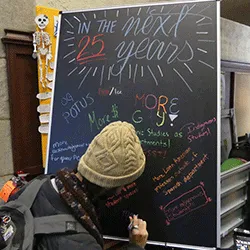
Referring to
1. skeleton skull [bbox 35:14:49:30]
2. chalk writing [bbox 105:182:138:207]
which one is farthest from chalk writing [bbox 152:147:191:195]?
skeleton skull [bbox 35:14:49:30]

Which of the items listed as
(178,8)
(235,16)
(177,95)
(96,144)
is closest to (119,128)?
(96,144)

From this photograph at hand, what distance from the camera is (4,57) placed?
1.80m

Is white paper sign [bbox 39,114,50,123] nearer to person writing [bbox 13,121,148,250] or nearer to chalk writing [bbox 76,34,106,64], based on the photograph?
chalk writing [bbox 76,34,106,64]

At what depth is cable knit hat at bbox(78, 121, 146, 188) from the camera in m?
1.05

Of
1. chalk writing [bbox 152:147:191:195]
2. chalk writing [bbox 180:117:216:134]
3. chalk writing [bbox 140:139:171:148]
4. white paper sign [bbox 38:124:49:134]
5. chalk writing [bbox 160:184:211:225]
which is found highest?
chalk writing [bbox 180:117:216:134]

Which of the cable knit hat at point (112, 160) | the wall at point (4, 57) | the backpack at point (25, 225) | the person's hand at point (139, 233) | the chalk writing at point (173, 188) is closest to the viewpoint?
the backpack at point (25, 225)

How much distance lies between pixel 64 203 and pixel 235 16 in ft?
11.1

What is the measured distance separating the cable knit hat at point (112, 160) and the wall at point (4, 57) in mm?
906

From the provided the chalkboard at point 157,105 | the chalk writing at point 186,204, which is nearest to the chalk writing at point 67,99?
the chalkboard at point 157,105

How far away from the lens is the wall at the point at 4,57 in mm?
1785

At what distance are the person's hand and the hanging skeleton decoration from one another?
101 cm

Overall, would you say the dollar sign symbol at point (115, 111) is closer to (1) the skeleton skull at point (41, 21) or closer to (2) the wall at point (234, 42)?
(1) the skeleton skull at point (41, 21)

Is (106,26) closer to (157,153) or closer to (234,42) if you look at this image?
(157,153)

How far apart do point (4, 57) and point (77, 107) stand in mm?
575
